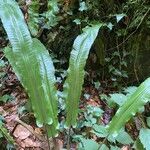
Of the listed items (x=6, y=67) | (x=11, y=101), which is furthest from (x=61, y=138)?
(x=6, y=67)

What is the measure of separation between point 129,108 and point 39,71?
1.60 ft

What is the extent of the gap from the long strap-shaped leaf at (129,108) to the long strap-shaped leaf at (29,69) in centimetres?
32

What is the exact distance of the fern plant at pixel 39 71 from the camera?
1.74 meters

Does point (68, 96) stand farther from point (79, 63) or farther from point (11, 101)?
point (11, 101)

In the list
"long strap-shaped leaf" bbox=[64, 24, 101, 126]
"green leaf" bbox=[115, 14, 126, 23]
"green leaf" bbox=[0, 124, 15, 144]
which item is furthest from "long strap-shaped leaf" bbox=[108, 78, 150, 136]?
"green leaf" bbox=[115, 14, 126, 23]

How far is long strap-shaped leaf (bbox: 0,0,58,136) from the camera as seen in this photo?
5.69ft

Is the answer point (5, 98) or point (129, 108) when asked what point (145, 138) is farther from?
point (5, 98)

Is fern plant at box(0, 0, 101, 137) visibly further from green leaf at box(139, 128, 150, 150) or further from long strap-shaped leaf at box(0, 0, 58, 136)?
green leaf at box(139, 128, 150, 150)

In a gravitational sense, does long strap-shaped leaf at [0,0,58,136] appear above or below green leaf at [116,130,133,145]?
above

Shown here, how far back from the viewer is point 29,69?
1730 mm

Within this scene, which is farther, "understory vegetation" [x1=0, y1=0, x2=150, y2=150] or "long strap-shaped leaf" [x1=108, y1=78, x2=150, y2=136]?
"understory vegetation" [x1=0, y1=0, x2=150, y2=150]

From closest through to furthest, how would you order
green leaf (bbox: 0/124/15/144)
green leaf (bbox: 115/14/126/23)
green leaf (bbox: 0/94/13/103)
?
green leaf (bbox: 0/124/15/144)
green leaf (bbox: 0/94/13/103)
green leaf (bbox: 115/14/126/23)

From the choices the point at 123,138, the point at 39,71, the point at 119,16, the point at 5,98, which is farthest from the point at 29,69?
the point at 119,16

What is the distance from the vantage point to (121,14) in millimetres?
2525
